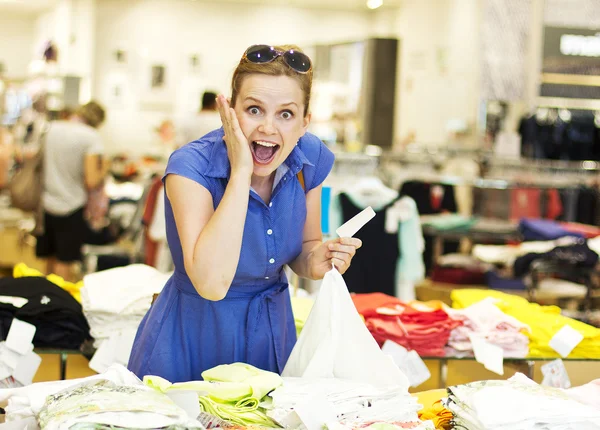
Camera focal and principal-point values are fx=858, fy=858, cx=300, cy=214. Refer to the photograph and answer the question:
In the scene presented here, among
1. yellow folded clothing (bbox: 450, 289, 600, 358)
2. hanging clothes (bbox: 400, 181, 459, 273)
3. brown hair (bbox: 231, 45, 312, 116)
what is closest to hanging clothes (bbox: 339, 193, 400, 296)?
yellow folded clothing (bbox: 450, 289, 600, 358)

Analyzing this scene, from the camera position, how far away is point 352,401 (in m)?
1.96

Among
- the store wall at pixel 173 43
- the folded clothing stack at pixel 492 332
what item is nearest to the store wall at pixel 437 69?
the store wall at pixel 173 43

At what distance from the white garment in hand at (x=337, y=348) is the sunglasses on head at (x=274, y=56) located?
518 mm

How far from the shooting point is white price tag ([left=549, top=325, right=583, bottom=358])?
2887 mm

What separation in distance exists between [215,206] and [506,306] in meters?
1.63

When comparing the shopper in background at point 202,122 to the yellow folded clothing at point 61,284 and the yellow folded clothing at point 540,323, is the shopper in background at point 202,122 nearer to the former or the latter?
the yellow folded clothing at point 61,284

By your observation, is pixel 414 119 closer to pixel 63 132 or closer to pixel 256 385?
Answer: pixel 63 132

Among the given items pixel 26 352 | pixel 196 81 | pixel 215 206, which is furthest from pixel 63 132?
pixel 196 81

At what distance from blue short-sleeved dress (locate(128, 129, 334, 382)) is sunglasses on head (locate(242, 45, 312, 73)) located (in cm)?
22

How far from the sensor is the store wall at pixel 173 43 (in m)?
13.1

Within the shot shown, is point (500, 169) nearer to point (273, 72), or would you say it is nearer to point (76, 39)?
point (76, 39)

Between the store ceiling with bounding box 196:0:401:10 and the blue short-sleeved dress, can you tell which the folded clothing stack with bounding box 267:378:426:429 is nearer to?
the blue short-sleeved dress

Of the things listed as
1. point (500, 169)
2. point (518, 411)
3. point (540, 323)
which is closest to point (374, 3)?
point (500, 169)

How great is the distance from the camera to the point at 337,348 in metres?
2.13
